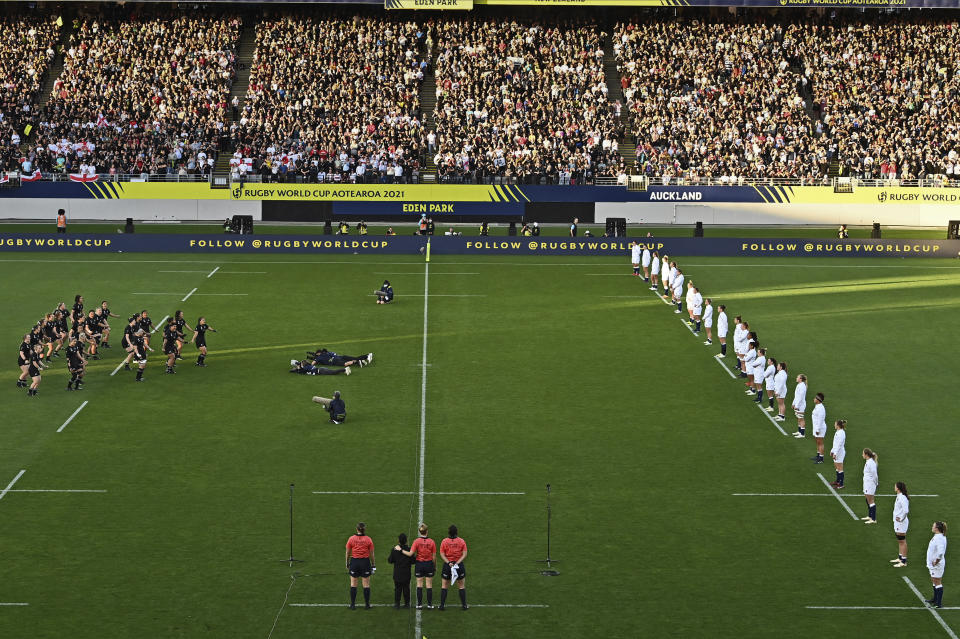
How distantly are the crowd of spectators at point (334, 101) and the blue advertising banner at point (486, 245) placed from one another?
9.10 meters

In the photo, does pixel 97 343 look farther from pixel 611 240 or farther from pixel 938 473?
pixel 611 240

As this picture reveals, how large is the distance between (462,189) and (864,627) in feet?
156

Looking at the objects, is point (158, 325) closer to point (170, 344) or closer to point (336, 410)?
point (170, 344)

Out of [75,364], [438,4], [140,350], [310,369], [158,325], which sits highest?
[438,4]

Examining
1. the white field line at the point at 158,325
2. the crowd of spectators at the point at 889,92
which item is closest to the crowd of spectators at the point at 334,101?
the crowd of spectators at the point at 889,92

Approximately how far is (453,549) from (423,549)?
0.46 m

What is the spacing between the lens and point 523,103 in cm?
6938

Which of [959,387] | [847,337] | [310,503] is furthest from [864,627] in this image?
[847,337]

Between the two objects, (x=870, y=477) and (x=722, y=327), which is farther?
(x=722, y=327)

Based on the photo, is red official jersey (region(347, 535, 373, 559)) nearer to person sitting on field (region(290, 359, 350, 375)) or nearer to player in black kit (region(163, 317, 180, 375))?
person sitting on field (region(290, 359, 350, 375))

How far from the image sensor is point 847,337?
39.2 meters

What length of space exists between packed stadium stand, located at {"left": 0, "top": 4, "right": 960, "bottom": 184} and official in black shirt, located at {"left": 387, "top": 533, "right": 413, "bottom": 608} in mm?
46588

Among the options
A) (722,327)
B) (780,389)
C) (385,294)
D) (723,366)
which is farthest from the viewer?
(385,294)

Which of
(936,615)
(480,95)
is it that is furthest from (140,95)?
(936,615)
